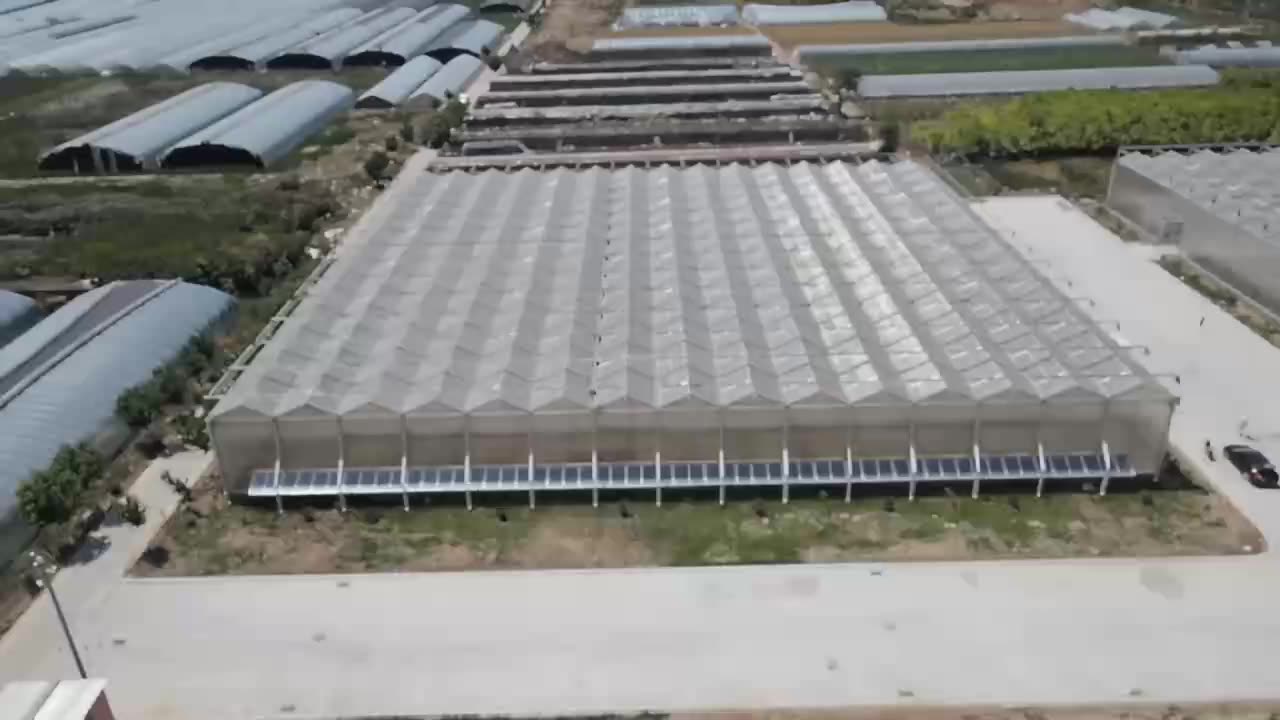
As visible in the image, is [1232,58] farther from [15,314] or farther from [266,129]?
[15,314]

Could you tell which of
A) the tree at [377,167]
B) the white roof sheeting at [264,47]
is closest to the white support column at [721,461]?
the tree at [377,167]

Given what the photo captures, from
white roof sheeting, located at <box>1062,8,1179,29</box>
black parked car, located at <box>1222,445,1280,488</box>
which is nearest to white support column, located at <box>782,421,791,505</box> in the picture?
black parked car, located at <box>1222,445,1280,488</box>

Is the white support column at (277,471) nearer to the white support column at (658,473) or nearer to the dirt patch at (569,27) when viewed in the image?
the white support column at (658,473)

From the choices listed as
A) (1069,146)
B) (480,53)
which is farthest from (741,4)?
(1069,146)

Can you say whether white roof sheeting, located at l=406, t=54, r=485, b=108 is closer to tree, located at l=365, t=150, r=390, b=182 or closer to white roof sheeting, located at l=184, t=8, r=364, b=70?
tree, located at l=365, t=150, r=390, b=182

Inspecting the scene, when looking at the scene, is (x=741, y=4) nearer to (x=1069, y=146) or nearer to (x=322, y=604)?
(x=1069, y=146)
